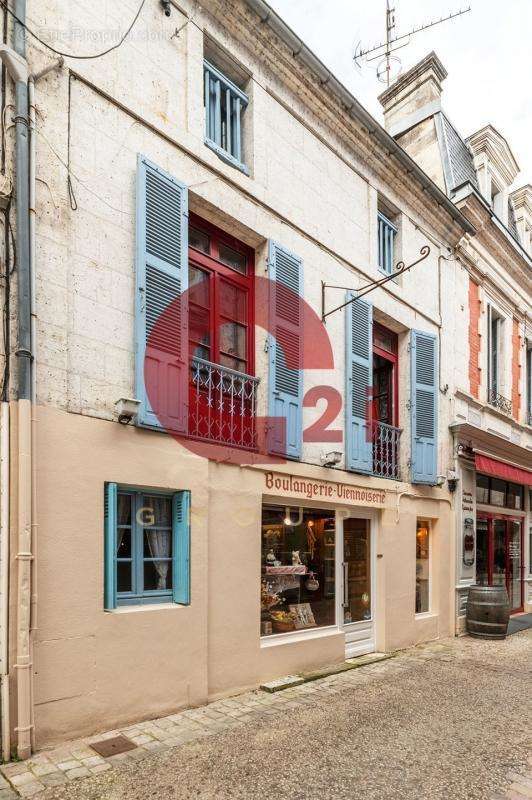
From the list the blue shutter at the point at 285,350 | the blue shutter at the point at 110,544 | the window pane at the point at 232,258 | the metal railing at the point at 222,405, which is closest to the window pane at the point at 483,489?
the blue shutter at the point at 285,350

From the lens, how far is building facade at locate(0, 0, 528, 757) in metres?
4.48

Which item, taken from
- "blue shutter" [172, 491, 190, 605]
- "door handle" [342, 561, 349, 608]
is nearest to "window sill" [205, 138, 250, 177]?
"blue shutter" [172, 491, 190, 605]

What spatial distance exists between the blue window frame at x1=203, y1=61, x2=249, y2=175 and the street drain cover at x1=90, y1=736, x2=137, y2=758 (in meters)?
5.54

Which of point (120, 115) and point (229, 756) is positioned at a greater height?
point (120, 115)

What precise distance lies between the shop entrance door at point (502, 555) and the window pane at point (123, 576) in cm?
774

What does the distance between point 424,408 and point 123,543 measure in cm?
572

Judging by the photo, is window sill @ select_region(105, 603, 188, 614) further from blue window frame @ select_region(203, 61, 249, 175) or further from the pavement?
blue window frame @ select_region(203, 61, 249, 175)

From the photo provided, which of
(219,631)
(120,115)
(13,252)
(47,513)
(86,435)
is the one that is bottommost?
(219,631)

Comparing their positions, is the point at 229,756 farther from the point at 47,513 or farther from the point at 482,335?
the point at 482,335

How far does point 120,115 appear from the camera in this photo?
17.4 ft

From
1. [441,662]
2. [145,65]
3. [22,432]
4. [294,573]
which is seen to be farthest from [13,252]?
[441,662]

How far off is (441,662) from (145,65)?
25.1 feet

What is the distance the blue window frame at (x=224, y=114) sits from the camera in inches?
253

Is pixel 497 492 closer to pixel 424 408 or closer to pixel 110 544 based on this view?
pixel 424 408
